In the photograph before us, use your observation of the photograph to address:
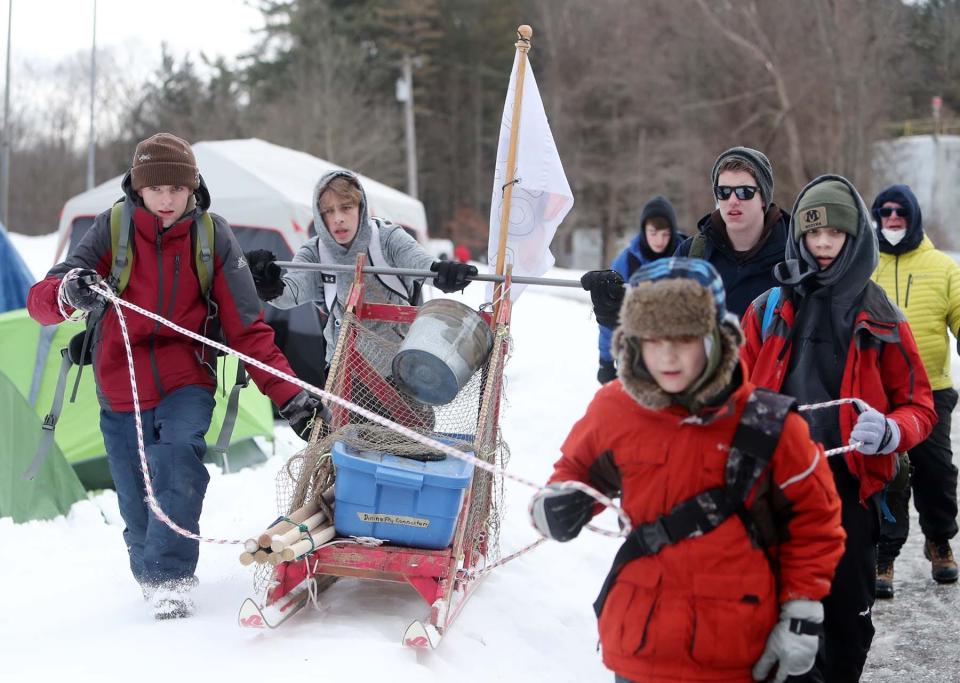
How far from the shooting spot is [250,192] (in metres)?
Result: 12.1

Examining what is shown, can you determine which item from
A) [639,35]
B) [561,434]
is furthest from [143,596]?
[639,35]

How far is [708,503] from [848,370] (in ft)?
→ 3.71

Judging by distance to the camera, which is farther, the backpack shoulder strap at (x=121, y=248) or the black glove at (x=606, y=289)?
the black glove at (x=606, y=289)

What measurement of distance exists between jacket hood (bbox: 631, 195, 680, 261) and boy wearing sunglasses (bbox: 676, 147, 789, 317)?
2843mm

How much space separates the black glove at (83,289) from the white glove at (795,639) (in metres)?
2.81

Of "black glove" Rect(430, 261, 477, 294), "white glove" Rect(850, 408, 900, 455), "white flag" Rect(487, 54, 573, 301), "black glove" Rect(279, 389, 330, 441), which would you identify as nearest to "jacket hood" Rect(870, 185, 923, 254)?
"white flag" Rect(487, 54, 573, 301)

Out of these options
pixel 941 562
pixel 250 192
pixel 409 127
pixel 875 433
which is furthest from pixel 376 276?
pixel 409 127

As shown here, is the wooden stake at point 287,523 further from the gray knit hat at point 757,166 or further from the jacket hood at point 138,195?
the gray knit hat at point 757,166

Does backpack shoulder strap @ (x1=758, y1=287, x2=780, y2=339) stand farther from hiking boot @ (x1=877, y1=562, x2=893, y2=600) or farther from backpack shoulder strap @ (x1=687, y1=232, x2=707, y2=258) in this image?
hiking boot @ (x1=877, y1=562, x2=893, y2=600)

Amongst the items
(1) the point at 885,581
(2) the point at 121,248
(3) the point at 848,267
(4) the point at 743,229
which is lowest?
(1) the point at 885,581

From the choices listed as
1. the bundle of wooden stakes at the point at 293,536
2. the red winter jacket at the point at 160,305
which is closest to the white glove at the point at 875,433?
the bundle of wooden stakes at the point at 293,536

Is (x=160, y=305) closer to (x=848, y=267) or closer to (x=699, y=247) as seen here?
(x=699, y=247)

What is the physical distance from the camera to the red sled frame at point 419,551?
411 cm

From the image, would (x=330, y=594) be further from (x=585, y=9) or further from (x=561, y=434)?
(x=585, y=9)
